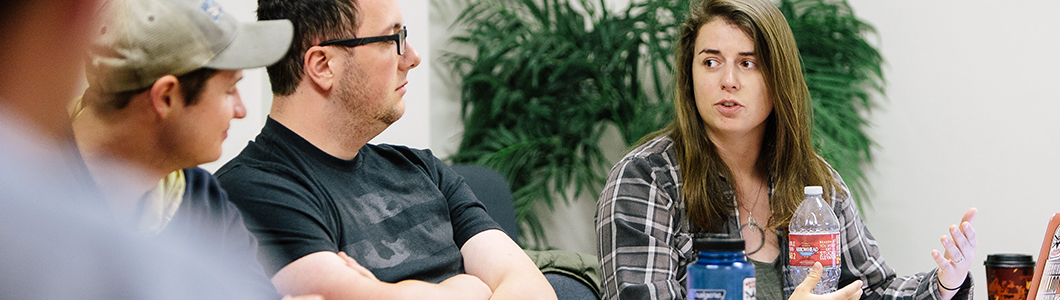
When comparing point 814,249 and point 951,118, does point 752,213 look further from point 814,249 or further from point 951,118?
point 951,118

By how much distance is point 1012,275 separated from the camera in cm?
122

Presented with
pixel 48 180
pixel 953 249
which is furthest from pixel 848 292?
pixel 48 180

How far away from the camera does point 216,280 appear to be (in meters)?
0.71

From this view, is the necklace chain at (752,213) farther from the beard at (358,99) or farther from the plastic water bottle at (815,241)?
the beard at (358,99)

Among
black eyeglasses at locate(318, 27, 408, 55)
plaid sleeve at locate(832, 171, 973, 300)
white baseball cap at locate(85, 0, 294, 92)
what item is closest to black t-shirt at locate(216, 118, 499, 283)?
black eyeglasses at locate(318, 27, 408, 55)

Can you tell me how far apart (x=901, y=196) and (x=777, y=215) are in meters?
1.47

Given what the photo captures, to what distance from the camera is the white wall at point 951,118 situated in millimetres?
2416

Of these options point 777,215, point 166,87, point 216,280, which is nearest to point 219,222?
point 216,280

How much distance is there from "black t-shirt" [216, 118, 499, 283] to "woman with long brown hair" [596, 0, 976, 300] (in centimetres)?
26

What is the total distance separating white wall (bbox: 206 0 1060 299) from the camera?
2.42 meters

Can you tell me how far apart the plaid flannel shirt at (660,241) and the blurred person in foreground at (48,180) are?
3.05ft

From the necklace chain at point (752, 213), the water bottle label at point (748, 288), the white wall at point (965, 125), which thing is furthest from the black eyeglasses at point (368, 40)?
the white wall at point (965, 125)

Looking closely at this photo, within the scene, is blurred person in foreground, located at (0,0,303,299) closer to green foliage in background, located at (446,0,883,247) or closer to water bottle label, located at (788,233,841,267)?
water bottle label, located at (788,233,841,267)

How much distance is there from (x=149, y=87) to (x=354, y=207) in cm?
56
